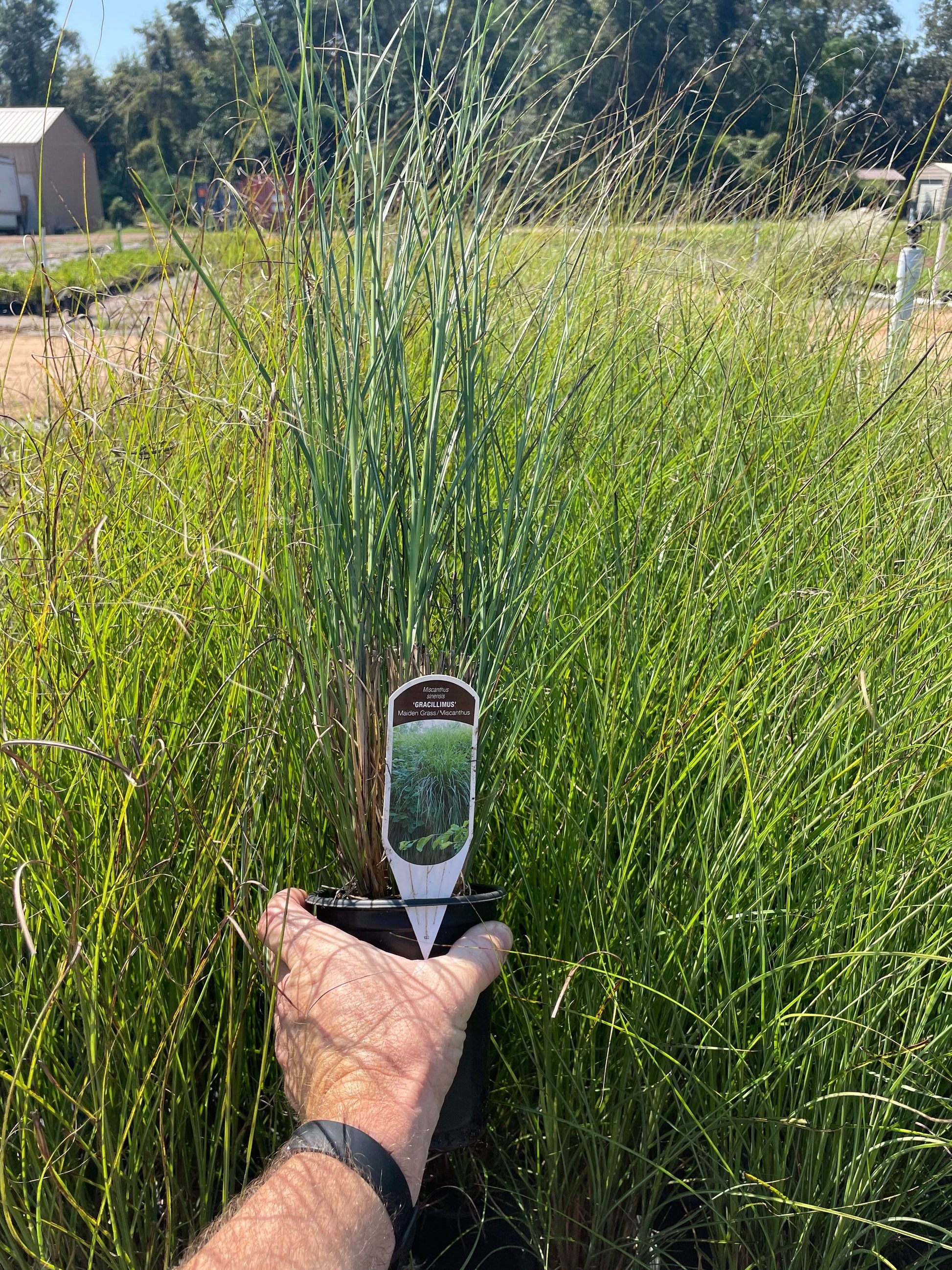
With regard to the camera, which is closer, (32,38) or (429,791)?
(429,791)

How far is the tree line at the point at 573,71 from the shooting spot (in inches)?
63.2

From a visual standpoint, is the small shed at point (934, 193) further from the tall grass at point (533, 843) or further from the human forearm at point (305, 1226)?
the human forearm at point (305, 1226)

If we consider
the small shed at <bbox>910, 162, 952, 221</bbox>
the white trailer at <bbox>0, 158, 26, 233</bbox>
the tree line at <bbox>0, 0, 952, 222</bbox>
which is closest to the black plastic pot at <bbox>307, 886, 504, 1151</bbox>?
the tree line at <bbox>0, 0, 952, 222</bbox>

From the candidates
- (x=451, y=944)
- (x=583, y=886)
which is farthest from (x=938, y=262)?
(x=451, y=944)

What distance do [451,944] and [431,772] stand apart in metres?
0.19

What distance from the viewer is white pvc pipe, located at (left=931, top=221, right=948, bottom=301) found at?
2.51 meters

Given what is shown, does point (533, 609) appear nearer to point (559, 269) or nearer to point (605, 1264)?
point (559, 269)

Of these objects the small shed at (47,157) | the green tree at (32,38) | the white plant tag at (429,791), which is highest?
the green tree at (32,38)

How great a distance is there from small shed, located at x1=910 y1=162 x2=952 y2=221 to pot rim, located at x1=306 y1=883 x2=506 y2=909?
1.92m

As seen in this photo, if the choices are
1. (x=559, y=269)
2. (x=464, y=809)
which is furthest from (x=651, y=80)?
(x=464, y=809)

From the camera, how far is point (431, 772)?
42.9 inches

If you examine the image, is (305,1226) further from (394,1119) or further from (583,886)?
(583,886)

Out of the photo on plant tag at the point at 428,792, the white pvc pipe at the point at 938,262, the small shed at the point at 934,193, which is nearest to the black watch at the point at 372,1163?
the photo on plant tag at the point at 428,792

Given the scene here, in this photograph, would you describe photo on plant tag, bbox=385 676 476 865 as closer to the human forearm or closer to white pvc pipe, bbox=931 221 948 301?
the human forearm
